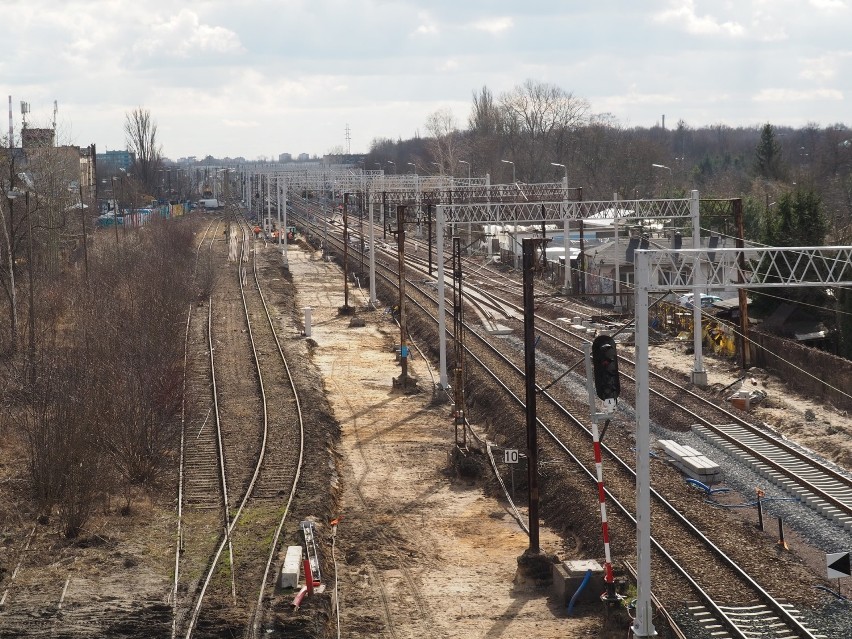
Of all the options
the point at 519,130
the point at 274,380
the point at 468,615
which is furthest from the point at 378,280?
the point at 519,130

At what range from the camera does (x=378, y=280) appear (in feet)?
163

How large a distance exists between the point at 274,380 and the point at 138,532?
463 inches

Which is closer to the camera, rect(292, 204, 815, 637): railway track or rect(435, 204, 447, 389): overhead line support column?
rect(292, 204, 815, 637): railway track

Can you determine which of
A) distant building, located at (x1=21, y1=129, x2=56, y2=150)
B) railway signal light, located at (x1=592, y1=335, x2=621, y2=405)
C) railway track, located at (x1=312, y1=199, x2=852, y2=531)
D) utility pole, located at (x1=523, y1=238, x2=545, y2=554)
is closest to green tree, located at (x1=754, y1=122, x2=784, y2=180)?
railway track, located at (x1=312, y1=199, x2=852, y2=531)

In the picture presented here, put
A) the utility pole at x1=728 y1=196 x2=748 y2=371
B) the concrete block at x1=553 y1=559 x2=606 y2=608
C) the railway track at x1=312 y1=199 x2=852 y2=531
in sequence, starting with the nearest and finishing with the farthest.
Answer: the concrete block at x1=553 y1=559 x2=606 y2=608, the railway track at x1=312 y1=199 x2=852 y2=531, the utility pole at x1=728 y1=196 x2=748 y2=371

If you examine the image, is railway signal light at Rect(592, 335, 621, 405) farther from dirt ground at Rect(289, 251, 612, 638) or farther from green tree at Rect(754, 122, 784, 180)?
green tree at Rect(754, 122, 784, 180)

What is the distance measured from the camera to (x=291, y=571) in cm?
1257

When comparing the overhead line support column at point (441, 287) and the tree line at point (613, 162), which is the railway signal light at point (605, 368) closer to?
the overhead line support column at point (441, 287)

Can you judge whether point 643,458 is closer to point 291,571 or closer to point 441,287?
point 291,571

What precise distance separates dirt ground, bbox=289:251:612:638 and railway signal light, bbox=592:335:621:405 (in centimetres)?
276

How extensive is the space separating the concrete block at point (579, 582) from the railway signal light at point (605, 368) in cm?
266

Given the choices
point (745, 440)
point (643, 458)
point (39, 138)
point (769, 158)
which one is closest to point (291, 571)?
point (643, 458)

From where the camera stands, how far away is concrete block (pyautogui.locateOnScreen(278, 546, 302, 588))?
12516mm

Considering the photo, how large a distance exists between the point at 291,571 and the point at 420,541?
388 centimetres
